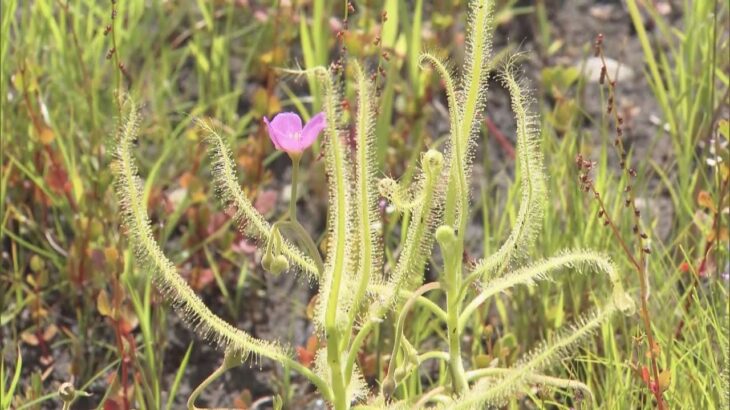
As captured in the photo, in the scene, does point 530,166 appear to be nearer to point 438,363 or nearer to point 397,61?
point 438,363

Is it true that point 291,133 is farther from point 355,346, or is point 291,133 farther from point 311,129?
point 355,346

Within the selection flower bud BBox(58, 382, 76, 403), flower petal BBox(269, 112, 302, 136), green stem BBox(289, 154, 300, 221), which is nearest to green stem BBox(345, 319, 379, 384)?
green stem BBox(289, 154, 300, 221)

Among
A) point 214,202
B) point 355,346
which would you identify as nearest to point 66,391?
point 355,346

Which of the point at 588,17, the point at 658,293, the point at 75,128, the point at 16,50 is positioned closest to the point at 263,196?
the point at 75,128

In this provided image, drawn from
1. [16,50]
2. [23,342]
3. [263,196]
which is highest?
[16,50]

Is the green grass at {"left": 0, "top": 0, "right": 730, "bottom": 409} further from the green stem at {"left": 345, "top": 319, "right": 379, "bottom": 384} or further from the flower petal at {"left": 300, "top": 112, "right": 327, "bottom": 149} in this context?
the flower petal at {"left": 300, "top": 112, "right": 327, "bottom": 149}
